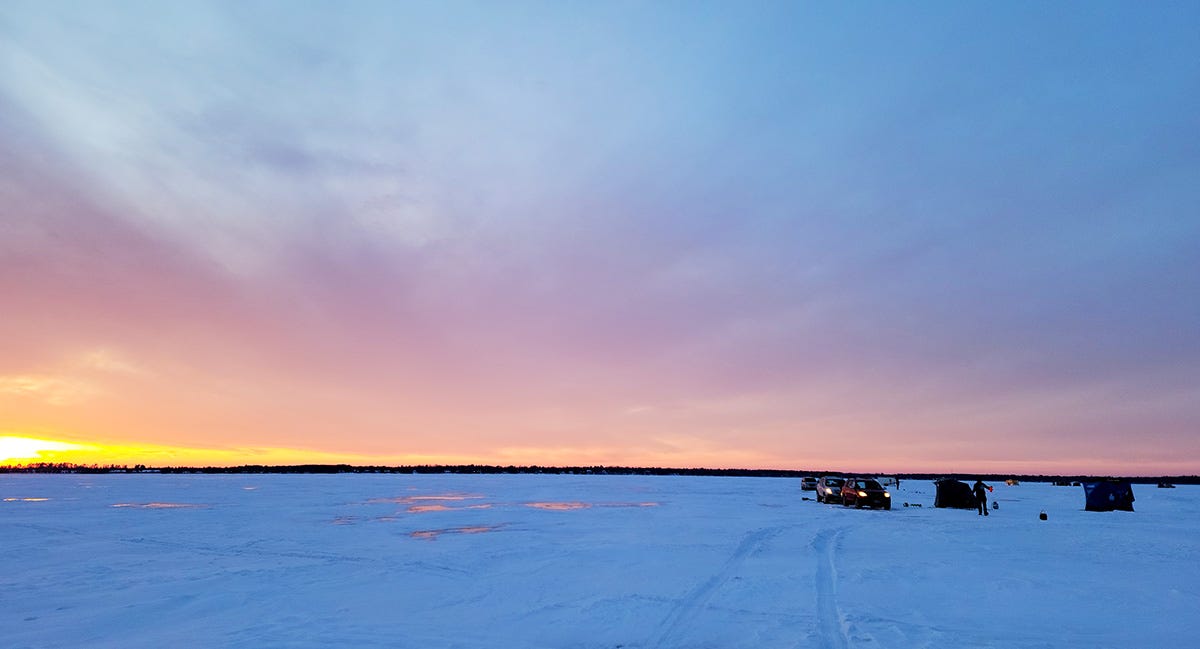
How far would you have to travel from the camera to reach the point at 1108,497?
1394 inches

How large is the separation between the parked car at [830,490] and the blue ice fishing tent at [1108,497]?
12.0 meters

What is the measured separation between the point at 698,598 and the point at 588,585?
227 centimetres

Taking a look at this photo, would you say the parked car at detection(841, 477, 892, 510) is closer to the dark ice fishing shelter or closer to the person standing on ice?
the dark ice fishing shelter

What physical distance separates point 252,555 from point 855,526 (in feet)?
63.8

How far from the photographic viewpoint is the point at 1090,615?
34.6ft

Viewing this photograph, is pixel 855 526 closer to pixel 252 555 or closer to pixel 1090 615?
pixel 1090 615

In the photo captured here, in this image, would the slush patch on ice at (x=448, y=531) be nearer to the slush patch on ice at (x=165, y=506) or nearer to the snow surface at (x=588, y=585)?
the snow surface at (x=588, y=585)

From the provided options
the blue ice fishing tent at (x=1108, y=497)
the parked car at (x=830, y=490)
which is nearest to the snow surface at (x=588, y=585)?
the blue ice fishing tent at (x=1108, y=497)

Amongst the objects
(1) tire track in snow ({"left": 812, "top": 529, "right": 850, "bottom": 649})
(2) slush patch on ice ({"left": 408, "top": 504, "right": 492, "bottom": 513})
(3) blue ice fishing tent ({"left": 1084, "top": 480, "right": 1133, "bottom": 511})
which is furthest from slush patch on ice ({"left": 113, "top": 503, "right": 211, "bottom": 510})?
(3) blue ice fishing tent ({"left": 1084, "top": 480, "right": 1133, "bottom": 511})

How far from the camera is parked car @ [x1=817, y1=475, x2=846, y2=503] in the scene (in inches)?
1551

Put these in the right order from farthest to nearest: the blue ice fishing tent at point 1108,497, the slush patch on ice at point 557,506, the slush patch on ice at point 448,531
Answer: the blue ice fishing tent at point 1108,497 → the slush patch on ice at point 557,506 → the slush patch on ice at point 448,531

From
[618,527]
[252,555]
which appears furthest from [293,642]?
[618,527]

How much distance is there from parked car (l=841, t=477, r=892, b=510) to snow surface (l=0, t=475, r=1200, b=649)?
1044 centimetres

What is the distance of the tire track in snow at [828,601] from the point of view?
345 inches
